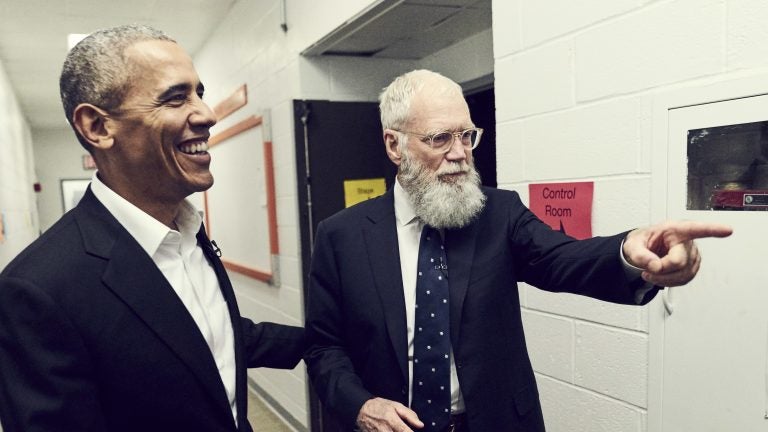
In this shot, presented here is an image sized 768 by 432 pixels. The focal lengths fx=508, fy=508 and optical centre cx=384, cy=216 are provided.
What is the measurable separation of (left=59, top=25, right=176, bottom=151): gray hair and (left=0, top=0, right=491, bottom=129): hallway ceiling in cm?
135

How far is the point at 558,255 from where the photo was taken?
1.14 meters

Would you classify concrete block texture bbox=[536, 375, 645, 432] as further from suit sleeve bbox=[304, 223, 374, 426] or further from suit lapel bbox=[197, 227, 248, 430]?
suit lapel bbox=[197, 227, 248, 430]

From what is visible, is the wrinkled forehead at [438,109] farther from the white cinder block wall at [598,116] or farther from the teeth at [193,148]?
the teeth at [193,148]

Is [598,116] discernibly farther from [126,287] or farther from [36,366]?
[36,366]

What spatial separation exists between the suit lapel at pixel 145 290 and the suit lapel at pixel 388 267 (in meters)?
0.42

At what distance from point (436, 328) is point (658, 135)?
696 millimetres

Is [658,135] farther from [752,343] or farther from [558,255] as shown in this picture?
[752,343]

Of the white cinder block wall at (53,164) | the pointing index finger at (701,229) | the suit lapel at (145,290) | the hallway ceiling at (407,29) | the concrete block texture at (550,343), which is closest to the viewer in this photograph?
the pointing index finger at (701,229)

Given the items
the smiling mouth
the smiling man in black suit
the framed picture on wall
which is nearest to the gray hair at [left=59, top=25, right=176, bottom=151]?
the smiling man in black suit

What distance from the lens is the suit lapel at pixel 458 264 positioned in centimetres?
119

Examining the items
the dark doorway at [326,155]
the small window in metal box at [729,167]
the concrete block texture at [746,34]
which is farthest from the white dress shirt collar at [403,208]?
the dark doorway at [326,155]

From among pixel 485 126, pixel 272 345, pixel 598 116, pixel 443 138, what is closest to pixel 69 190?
pixel 485 126

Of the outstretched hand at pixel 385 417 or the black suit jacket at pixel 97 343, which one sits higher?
the black suit jacket at pixel 97 343

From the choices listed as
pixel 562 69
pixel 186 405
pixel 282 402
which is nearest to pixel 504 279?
pixel 562 69
